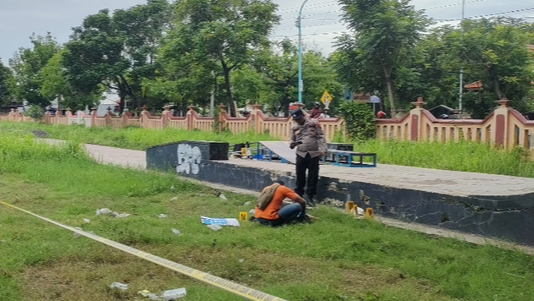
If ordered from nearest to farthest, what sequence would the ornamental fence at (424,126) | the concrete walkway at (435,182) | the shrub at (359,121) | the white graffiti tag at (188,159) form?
the concrete walkway at (435,182) < the white graffiti tag at (188,159) < the ornamental fence at (424,126) < the shrub at (359,121)

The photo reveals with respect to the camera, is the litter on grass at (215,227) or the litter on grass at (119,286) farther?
the litter on grass at (215,227)

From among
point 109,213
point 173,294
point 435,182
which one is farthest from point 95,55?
point 173,294

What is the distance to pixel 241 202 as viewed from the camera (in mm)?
10438

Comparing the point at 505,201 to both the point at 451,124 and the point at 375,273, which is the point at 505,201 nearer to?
the point at 375,273

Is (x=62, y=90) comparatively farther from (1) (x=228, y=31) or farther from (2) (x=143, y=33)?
(1) (x=228, y=31)

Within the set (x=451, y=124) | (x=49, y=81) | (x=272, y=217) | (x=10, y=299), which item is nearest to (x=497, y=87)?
(x=451, y=124)

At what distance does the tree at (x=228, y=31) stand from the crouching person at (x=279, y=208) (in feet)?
62.8

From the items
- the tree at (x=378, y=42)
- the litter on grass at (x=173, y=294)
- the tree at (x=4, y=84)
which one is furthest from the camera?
the tree at (x=4, y=84)

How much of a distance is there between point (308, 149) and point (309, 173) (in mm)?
430

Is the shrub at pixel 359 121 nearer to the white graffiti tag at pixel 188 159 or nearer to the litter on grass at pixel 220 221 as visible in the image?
the white graffiti tag at pixel 188 159

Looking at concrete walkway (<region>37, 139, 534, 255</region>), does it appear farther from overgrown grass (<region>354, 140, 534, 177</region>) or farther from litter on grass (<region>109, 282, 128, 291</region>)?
litter on grass (<region>109, 282, 128, 291</region>)

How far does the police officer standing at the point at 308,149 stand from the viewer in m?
9.51

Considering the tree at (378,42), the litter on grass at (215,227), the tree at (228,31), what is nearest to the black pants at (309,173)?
the litter on grass at (215,227)

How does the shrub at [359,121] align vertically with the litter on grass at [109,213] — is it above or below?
above
